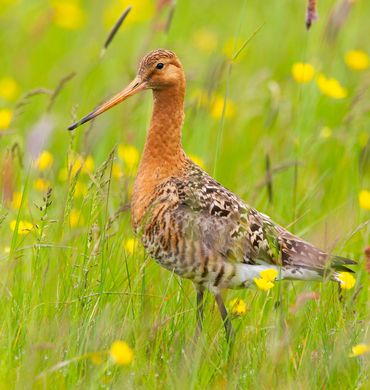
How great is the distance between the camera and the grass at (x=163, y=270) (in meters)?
4.93

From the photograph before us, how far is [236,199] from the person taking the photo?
5.98 meters

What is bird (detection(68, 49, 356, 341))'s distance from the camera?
5.70 m

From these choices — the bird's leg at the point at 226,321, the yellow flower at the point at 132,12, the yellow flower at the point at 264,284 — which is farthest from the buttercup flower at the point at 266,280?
the yellow flower at the point at 132,12

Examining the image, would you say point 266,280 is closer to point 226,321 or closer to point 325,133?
point 226,321

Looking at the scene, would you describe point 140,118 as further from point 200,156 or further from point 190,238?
point 190,238

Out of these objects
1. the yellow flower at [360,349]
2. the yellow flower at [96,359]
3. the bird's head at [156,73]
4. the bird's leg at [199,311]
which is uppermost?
the bird's head at [156,73]

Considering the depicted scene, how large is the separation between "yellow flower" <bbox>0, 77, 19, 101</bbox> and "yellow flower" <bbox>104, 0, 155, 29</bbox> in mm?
1715

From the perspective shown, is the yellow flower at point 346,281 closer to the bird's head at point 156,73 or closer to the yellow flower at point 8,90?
the bird's head at point 156,73

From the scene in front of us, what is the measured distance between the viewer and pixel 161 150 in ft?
19.9

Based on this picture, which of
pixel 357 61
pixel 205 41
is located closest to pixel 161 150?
pixel 357 61

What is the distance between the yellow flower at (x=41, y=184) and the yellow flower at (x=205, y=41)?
420 centimetres

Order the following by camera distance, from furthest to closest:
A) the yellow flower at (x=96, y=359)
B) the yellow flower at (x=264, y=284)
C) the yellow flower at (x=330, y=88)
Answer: the yellow flower at (x=330, y=88), the yellow flower at (x=264, y=284), the yellow flower at (x=96, y=359)

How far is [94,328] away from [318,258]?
144 centimetres

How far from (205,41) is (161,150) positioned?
5.16 m
